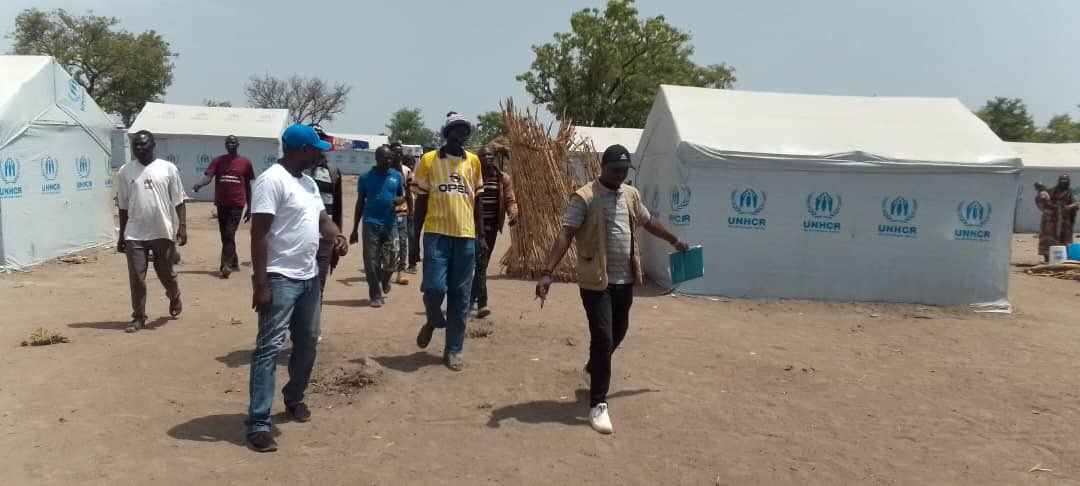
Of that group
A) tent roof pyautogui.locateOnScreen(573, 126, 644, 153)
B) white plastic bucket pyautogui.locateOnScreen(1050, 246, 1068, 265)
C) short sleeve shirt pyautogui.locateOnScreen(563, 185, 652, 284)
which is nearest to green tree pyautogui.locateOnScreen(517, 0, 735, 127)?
tent roof pyautogui.locateOnScreen(573, 126, 644, 153)

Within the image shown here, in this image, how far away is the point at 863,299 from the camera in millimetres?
8539

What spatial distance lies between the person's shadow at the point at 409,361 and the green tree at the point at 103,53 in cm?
4181

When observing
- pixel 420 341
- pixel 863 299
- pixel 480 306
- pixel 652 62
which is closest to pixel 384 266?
pixel 480 306

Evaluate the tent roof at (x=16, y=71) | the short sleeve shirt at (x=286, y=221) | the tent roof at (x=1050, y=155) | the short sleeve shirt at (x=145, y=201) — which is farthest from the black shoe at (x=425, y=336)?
the tent roof at (x=1050, y=155)

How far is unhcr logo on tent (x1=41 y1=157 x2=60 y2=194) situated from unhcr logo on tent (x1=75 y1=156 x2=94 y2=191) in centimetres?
59

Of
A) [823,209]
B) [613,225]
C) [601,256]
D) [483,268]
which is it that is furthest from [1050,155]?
[601,256]

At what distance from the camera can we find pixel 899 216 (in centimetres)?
840

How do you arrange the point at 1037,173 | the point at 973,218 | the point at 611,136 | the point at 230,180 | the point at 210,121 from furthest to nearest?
the point at 611,136 < the point at 210,121 < the point at 1037,173 < the point at 230,180 < the point at 973,218

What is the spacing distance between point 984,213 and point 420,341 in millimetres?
6776

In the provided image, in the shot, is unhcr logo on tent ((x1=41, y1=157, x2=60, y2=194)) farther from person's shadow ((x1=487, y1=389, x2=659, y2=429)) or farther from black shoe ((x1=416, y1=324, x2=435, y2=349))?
person's shadow ((x1=487, y1=389, x2=659, y2=429))

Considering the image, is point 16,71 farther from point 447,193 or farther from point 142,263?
point 447,193

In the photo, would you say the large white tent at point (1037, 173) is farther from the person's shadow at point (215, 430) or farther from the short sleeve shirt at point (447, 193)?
the person's shadow at point (215, 430)

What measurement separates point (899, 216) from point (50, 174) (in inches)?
428

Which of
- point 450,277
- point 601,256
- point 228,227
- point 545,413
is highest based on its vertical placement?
point 601,256
